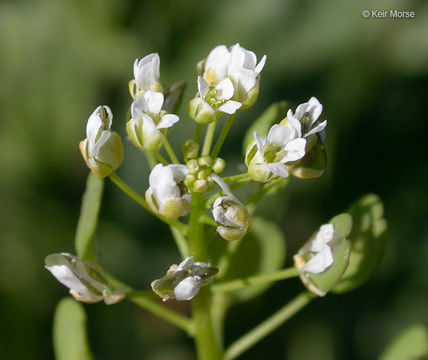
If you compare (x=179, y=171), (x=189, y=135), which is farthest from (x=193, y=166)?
(x=189, y=135)

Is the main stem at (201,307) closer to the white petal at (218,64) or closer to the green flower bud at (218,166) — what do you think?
the green flower bud at (218,166)

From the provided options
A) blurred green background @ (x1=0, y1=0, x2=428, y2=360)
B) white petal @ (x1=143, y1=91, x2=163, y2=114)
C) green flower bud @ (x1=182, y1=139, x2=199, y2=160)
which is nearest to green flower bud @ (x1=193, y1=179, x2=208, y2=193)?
green flower bud @ (x1=182, y1=139, x2=199, y2=160)

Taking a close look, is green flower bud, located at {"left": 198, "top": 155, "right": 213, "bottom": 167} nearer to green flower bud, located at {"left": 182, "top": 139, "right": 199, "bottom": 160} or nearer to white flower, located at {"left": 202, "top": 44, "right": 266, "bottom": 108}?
green flower bud, located at {"left": 182, "top": 139, "right": 199, "bottom": 160}

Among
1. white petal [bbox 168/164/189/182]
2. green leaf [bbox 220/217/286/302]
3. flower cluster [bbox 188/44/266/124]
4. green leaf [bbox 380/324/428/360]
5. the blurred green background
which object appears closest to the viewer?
white petal [bbox 168/164/189/182]

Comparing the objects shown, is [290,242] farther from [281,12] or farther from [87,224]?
[87,224]

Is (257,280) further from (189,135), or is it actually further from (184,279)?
(189,135)

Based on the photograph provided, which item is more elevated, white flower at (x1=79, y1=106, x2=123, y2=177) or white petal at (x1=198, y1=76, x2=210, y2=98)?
white petal at (x1=198, y1=76, x2=210, y2=98)

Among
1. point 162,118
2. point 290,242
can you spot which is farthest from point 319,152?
point 290,242
